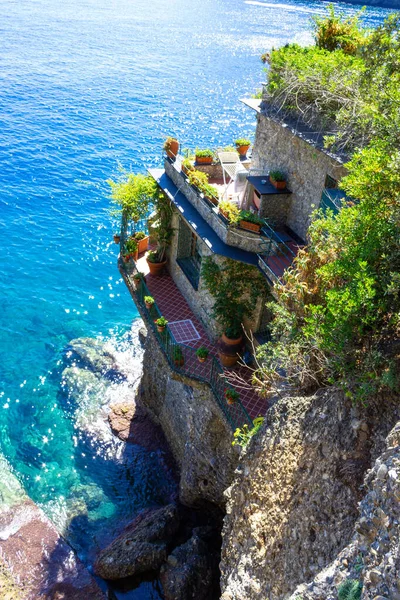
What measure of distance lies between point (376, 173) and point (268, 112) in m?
A: 8.38

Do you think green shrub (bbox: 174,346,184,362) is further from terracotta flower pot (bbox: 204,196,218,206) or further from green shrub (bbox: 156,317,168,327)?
terracotta flower pot (bbox: 204,196,218,206)

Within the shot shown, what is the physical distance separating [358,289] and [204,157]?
1316 centimetres

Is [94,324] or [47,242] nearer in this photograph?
[94,324]

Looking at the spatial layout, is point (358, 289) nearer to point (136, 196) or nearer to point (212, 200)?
point (212, 200)

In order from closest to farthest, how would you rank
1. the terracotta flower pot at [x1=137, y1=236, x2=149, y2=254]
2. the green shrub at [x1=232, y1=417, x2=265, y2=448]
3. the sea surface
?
the green shrub at [x1=232, y1=417, x2=265, y2=448] < the sea surface < the terracotta flower pot at [x1=137, y1=236, x2=149, y2=254]

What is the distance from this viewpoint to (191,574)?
17.7 metres

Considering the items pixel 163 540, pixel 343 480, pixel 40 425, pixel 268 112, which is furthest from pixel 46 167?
pixel 343 480

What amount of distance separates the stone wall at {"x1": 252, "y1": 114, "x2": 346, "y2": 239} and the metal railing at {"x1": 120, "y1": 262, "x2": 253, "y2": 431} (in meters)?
5.46

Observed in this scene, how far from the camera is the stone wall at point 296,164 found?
52.6 ft

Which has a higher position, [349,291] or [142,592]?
[349,291]

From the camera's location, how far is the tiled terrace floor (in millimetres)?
16438

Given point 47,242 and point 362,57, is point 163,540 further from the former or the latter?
point 47,242

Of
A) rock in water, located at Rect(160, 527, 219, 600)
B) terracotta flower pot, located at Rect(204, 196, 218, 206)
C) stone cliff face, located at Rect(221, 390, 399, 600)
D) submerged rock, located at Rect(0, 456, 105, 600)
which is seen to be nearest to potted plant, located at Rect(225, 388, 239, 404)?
stone cliff face, located at Rect(221, 390, 399, 600)

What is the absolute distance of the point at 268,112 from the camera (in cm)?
1789
